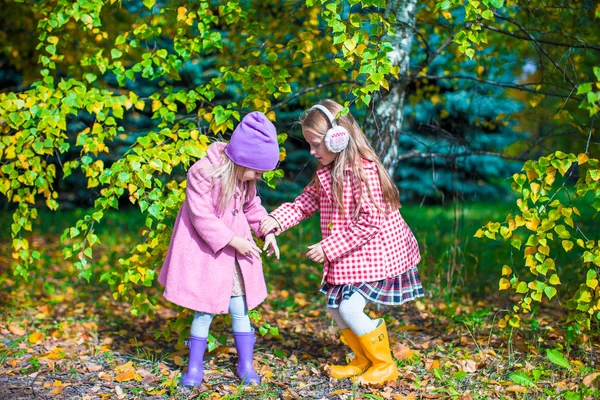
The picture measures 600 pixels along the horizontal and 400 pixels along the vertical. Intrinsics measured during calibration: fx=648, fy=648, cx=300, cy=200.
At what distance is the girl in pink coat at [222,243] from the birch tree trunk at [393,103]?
1152mm

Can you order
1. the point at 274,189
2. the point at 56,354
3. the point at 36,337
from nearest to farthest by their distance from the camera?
the point at 274,189 < the point at 56,354 < the point at 36,337

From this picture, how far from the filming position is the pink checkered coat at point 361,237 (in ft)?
9.77

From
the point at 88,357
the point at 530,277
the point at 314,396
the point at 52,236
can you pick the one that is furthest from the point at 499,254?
the point at 52,236

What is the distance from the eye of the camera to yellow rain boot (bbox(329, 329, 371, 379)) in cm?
324

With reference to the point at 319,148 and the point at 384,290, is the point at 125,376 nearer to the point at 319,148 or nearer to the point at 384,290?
the point at 384,290

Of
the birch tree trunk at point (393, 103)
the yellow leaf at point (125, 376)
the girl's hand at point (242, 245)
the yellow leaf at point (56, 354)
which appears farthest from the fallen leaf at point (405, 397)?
the yellow leaf at point (56, 354)

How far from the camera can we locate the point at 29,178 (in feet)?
11.0

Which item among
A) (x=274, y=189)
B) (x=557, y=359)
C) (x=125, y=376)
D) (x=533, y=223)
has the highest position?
(x=533, y=223)

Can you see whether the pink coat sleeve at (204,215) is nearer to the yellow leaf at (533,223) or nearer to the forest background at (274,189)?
the forest background at (274,189)

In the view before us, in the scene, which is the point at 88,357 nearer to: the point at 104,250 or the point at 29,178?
the point at 29,178

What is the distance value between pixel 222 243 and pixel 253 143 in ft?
1.54

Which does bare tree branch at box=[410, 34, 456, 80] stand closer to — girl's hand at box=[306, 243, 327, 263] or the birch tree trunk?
the birch tree trunk

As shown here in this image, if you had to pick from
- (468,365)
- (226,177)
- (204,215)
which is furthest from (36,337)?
(468,365)

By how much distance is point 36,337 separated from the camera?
391 cm
